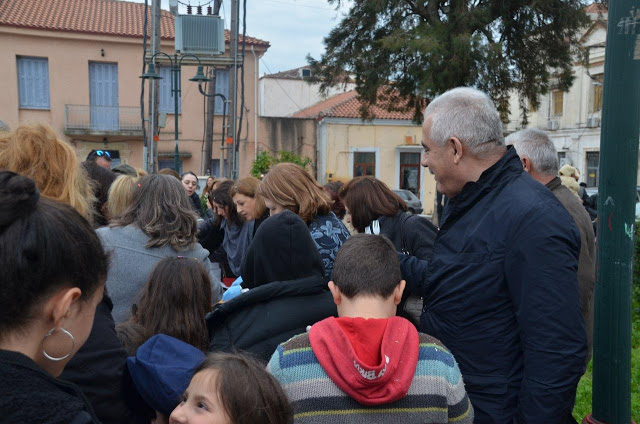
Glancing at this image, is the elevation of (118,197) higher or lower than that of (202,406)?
higher

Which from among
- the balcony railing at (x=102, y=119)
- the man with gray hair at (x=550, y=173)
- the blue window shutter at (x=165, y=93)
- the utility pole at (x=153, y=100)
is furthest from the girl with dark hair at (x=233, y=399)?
the balcony railing at (x=102, y=119)

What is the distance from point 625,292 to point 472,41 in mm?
14723

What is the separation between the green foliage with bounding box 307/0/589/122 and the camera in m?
16.2

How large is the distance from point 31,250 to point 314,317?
1.38 metres

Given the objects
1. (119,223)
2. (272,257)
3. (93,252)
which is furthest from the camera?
(119,223)

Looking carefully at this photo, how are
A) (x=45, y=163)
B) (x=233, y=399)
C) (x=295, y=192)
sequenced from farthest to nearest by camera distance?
(x=295, y=192) < (x=45, y=163) < (x=233, y=399)

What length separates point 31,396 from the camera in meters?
1.08

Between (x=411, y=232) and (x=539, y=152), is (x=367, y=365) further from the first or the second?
(x=539, y=152)

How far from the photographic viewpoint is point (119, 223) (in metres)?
3.16

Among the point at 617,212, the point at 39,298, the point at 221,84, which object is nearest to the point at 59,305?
the point at 39,298

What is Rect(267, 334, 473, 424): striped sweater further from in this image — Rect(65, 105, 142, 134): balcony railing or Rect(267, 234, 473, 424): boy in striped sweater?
Rect(65, 105, 142, 134): balcony railing

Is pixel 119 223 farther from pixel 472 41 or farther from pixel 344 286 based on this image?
pixel 472 41

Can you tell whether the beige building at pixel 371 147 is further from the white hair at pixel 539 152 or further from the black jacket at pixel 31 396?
the black jacket at pixel 31 396

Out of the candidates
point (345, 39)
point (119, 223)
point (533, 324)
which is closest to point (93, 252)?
point (533, 324)
